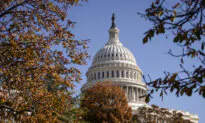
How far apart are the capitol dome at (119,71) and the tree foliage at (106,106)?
5564 cm

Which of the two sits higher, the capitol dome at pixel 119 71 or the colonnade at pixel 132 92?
the capitol dome at pixel 119 71

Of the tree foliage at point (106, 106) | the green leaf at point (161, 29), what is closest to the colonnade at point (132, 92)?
the tree foliage at point (106, 106)

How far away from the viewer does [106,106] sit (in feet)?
169

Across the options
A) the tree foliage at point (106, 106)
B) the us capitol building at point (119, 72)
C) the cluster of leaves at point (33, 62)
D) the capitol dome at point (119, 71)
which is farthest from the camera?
the capitol dome at point (119, 71)

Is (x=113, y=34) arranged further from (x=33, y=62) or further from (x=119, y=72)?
(x=33, y=62)

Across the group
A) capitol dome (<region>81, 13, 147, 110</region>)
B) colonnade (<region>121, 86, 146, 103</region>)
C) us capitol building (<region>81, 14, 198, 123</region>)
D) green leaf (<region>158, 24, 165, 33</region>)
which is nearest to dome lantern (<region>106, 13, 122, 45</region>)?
us capitol building (<region>81, 14, 198, 123</region>)

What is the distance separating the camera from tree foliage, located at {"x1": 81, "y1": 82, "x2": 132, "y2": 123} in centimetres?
5028

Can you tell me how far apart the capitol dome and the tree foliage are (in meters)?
55.6

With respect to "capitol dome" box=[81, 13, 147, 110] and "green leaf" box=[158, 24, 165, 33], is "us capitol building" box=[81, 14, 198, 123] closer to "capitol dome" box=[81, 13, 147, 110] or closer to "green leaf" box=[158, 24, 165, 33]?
"capitol dome" box=[81, 13, 147, 110]

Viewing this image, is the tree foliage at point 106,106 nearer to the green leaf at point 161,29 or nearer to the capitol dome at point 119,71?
the green leaf at point 161,29

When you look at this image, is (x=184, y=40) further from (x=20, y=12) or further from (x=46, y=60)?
(x=20, y=12)

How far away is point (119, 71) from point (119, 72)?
53 cm

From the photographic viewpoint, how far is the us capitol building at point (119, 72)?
11562 cm

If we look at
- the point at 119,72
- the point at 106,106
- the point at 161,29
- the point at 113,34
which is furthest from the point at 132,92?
the point at 161,29
